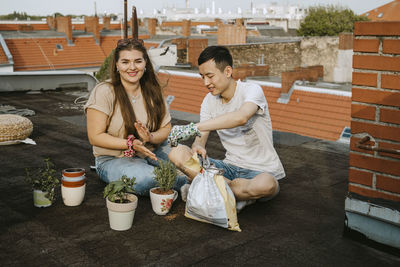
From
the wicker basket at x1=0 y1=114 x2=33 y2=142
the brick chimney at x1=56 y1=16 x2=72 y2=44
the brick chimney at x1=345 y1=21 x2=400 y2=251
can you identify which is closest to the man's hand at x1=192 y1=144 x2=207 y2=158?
the brick chimney at x1=345 y1=21 x2=400 y2=251

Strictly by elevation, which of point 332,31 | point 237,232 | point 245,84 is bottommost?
point 237,232

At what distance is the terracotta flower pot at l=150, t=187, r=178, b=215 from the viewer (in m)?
3.77

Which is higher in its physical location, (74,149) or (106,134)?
(106,134)

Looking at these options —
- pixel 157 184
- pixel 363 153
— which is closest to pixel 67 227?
pixel 157 184

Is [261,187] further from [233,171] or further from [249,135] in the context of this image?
[249,135]

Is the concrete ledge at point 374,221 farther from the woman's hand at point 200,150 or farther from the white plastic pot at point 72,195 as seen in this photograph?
the white plastic pot at point 72,195

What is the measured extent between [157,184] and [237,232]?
92 centimetres

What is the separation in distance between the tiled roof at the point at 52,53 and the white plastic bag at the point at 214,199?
34865 mm

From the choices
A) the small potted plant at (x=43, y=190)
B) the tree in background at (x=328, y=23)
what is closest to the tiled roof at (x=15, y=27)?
the tree in background at (x=328, y=23)

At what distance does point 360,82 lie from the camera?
3.10 meters

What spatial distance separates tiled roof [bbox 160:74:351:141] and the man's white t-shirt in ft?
34.2

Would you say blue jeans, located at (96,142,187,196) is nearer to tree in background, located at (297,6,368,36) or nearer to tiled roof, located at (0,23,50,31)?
tiled roof, located at (0,23,50,31)

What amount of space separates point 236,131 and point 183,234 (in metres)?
1.18

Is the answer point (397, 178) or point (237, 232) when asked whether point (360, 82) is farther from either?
point (237, 232)
